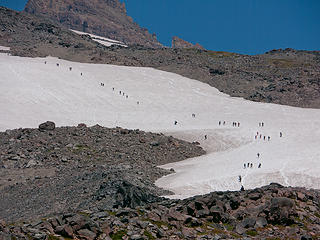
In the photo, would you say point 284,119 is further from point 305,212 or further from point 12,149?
point 305,212

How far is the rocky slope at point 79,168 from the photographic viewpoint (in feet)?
110

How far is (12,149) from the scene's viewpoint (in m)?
55.3

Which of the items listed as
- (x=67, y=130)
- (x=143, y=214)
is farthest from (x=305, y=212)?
(x=67, y=130)

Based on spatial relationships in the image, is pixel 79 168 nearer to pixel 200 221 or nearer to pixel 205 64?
pixel 200 221

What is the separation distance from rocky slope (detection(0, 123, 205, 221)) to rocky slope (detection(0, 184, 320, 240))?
404 cm

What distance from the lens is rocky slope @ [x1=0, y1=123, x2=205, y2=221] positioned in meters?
33.5

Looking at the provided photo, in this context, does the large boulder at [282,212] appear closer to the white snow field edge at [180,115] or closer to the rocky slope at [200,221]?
the rocky slope at [200,221]

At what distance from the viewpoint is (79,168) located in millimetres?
49031

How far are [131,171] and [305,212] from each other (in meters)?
21.5

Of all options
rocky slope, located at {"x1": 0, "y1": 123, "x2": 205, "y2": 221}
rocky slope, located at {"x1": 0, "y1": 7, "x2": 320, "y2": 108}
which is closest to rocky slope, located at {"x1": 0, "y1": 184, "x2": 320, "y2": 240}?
rocky slope, located at {"x1": 0, "y1": 123, "x2": 205, "y2": 221}

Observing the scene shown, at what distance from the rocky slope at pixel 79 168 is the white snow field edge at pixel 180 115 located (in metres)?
3.74

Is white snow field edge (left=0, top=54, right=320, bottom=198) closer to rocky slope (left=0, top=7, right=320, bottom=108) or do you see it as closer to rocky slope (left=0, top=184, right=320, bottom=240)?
rocky slope (left=0, top=7, right=320, bottom=108)

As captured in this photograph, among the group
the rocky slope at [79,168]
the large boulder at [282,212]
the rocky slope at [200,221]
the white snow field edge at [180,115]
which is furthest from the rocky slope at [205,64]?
the large boulder at [282,212]

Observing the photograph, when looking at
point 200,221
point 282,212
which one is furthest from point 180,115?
point 200,221
